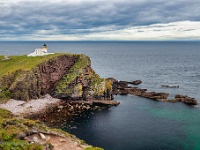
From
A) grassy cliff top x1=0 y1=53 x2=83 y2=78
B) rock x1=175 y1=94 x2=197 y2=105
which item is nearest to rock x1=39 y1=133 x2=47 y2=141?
grassy cliff top x1=0 y1=53 x2=83 y2=78

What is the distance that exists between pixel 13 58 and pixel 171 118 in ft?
241

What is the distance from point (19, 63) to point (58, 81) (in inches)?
701

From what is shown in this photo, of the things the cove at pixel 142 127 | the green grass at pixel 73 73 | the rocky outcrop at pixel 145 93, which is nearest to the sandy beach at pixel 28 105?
the green grass at pixel 73 73

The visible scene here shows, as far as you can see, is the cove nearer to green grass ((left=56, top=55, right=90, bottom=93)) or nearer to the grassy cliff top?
green grass ((left=56, top=55, right=90, bottom=93))

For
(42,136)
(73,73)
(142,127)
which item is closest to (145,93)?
(73,73)

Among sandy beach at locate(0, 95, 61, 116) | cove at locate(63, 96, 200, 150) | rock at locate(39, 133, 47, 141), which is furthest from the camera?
sandy beach at locate(0, 95, 61, 116)

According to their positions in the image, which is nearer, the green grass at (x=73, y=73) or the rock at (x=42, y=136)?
the rock at (x=42, y=136)

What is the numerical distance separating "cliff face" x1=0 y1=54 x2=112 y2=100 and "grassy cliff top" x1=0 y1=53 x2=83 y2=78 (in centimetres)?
181

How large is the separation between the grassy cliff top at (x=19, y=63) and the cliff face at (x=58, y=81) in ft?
5.93

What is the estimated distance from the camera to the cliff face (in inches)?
3327

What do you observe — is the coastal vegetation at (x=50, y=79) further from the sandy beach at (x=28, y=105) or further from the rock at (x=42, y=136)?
the rock at (x=42, y=136)

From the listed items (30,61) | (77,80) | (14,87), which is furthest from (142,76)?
(14,87)

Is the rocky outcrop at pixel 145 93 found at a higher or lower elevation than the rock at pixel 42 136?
lower

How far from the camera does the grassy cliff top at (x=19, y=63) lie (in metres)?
91.1
